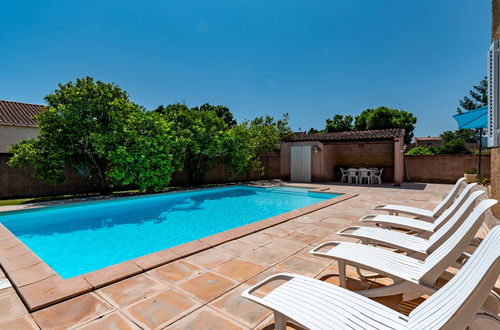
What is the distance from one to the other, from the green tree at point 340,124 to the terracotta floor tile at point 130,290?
1586 inches

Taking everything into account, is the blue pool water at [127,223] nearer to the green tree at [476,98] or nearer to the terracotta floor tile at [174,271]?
the terracotta floor tile at [174,271]

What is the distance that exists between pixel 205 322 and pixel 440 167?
16.9 meters

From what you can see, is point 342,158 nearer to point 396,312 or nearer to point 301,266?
point 301,266

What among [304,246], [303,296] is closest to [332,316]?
[303,296]

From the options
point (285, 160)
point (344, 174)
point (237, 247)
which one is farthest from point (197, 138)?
point (237, 247)

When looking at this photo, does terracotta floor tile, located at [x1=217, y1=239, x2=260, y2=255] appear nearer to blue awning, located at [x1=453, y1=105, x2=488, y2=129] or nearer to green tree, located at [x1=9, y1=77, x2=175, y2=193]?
blue awning, located at [x1=453, y1=105, x2=488, y2=129]

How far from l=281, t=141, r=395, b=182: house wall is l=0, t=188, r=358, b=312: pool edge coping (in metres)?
12.7

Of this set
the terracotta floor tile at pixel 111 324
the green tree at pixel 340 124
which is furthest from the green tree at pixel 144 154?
the green tree at pixel 340 124

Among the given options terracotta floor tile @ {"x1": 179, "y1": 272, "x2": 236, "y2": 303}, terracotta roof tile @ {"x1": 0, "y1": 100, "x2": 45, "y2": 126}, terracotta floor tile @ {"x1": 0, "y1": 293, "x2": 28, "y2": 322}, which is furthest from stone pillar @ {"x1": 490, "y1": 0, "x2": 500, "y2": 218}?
terracotta roof tile @ {"x1": 0, "y1": 100, "x2": 45, "y2": 126}

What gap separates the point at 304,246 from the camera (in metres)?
3.99

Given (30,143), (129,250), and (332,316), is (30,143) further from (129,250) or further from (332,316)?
(332,316)

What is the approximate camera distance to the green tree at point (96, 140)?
31.9 feet

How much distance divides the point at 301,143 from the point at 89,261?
46.8 ft

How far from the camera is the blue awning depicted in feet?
22.1
